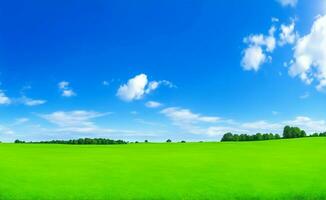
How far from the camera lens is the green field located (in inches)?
1083

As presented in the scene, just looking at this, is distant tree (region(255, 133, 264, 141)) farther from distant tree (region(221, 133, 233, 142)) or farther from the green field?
the green field

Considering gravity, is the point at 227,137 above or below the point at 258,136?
above

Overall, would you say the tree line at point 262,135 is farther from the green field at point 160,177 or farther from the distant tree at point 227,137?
the green field at point 160,177

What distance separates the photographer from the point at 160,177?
103 feet

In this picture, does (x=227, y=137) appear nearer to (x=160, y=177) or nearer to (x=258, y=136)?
(x=258, y=136)

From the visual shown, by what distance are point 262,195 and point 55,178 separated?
48.8 feet

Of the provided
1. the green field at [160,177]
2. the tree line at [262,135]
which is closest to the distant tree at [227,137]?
the tree line at [262,135]

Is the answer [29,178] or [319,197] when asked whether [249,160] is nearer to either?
[319,197]

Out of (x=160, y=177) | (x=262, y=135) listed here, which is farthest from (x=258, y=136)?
(x=160, y=177)

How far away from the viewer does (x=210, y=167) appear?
3559cm

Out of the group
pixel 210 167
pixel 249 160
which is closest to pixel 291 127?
pixel 249 160

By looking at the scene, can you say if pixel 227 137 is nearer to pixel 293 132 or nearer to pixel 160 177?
pixel 293 132

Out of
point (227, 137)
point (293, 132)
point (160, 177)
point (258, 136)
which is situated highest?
point (293, 132)

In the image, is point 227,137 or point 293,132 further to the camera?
point 293,132
